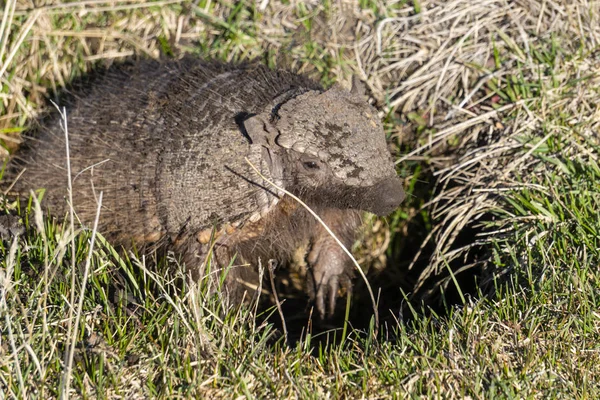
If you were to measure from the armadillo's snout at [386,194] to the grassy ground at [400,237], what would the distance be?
612 millimetres

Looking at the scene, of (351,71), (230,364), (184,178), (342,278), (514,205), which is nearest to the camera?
(230,364)

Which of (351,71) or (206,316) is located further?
(351,71)

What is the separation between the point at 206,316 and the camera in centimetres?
389

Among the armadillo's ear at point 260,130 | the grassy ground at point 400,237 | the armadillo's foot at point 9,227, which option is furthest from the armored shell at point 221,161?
the armadillo's foot at point 9,227

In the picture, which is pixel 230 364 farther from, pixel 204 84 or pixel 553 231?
pixel 553 231

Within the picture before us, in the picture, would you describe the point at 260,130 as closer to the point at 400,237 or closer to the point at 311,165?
the point at 311,165

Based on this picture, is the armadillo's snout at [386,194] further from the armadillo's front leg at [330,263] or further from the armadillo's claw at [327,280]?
the armadillo's claw at [327,280]

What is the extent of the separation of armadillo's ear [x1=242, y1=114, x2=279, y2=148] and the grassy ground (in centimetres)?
89

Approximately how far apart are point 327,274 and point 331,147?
150 centimetres

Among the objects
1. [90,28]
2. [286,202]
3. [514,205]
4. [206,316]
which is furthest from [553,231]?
[90,28]

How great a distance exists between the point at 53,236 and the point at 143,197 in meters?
0.64

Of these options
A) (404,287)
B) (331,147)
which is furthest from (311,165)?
(404,287)

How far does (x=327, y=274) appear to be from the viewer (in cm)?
525

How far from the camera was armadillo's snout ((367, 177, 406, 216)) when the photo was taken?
4164 millimetres
